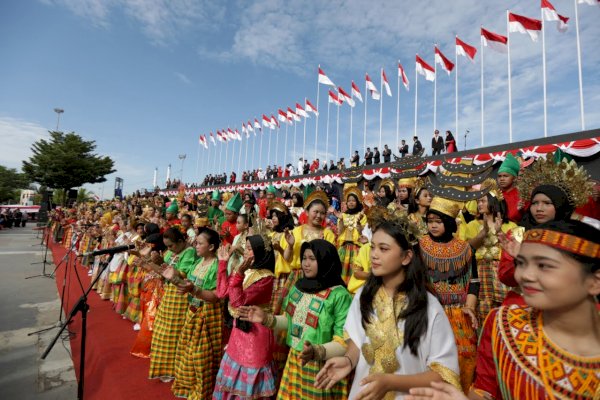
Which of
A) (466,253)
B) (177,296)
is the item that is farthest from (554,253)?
(177,296)

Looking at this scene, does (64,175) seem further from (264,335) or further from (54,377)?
(264,335)

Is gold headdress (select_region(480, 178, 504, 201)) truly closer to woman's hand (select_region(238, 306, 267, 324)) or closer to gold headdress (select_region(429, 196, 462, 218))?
gold headdress (select_region(429, 196, 462, 218))

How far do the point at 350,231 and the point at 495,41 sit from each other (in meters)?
16.8

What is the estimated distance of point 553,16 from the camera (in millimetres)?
13273

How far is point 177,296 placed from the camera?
12.9 feet

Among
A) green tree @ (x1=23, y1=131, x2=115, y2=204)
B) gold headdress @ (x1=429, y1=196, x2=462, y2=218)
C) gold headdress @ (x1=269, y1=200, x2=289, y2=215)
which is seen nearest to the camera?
gold headdress @ (x1=429, y1=196, x2=462, y2=218)

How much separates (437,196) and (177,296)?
334 cm

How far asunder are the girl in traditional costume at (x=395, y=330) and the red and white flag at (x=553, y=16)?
1705 cm

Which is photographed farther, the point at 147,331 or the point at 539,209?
the point at 147,331

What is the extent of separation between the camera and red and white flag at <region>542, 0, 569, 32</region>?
13289 millimetres

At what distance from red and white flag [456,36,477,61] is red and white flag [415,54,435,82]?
235cm

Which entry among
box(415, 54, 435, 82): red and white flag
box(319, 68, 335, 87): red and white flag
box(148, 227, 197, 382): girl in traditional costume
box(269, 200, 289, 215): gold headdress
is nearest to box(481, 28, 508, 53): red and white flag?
box(415, 54, 435, 82): red and white flag

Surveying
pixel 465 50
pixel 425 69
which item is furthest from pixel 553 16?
pixel 425 69

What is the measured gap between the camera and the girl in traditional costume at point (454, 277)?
271cm
